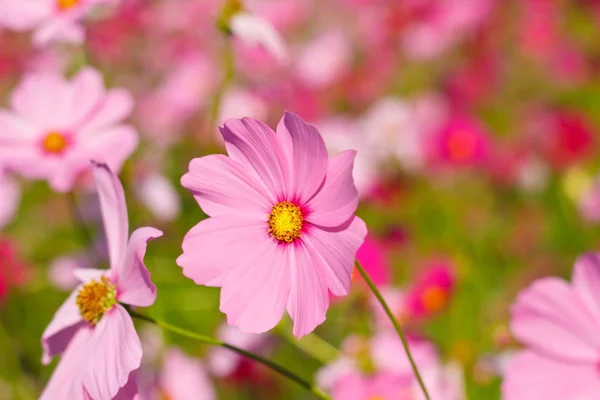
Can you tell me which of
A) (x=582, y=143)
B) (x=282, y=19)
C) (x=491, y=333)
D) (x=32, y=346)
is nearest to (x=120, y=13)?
(x=282, y=19)

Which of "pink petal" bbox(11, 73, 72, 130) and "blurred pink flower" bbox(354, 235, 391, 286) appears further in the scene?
"blurred pink flower" bbox(354, 235, 391, 286)

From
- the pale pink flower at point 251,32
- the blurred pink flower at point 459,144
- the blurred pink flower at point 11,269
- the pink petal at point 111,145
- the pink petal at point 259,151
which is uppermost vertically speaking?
the blurred pink flower at point 459,144

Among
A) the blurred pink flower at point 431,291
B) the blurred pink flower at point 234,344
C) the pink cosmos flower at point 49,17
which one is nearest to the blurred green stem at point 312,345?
the blurred pink flower at point 234,344

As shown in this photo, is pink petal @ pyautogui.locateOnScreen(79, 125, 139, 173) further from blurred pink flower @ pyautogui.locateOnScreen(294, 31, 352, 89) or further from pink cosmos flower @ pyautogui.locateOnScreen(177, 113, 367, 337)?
blurred pink flower @ pyautogui.locateOnScreen(294, 31, 352, 89)

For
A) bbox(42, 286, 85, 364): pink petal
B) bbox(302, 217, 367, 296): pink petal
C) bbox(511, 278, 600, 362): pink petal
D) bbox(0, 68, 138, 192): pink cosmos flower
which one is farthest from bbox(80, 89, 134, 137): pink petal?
bbox(511, 278, 600, 362): pink petal

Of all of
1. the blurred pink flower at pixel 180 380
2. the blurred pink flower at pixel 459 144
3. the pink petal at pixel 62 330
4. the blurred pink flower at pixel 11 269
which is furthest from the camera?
the blurred pink flower at pixel 459 144

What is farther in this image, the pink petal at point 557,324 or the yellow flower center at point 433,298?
the yellow flower center at point 433,298

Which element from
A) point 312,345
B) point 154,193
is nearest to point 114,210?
point 312,345

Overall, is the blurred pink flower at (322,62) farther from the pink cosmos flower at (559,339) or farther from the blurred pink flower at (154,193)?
the pink cosmos flower at (559,339)
